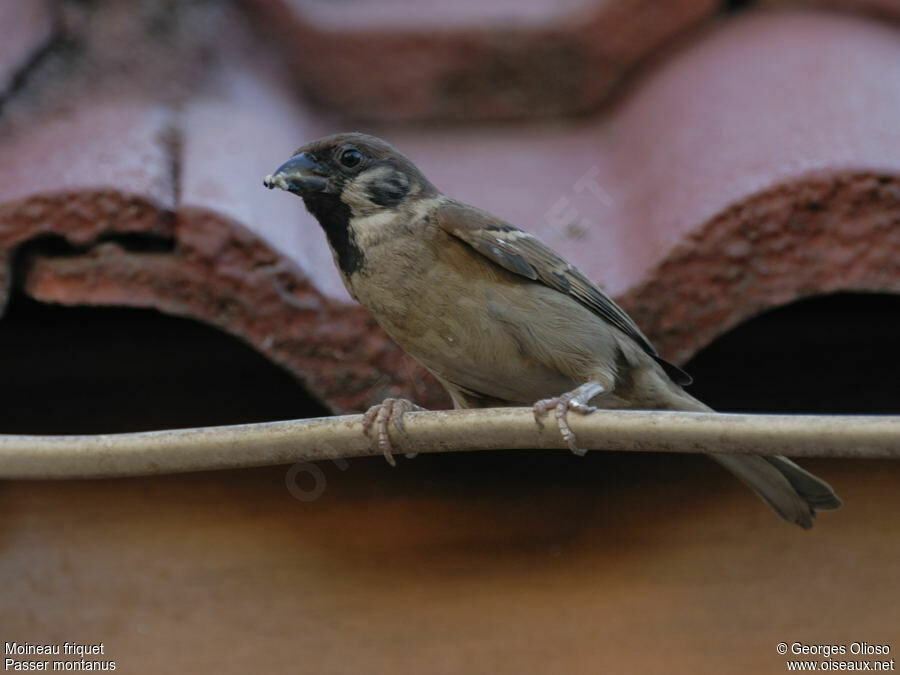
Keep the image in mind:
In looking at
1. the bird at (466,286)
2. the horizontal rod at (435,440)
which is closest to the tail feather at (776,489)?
the bird at (466,286)

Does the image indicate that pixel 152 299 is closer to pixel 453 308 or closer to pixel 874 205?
pixel 453 308

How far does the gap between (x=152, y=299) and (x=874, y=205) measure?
1.37 metres

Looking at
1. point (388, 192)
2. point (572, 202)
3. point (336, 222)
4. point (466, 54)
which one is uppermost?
point (466, 54)

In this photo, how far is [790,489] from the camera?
249 cm

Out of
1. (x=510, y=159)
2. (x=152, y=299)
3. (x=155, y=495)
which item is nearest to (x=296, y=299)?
(x=152, y=299)

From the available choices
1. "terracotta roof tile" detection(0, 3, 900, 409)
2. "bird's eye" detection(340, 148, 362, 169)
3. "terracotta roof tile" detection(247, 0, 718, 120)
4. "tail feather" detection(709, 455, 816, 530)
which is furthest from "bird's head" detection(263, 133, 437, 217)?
"tail feather" detection(709, 455, 816, 530)

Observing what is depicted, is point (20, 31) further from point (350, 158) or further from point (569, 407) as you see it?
point (569, 407)

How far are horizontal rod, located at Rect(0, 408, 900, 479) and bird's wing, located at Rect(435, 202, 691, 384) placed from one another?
0.74m

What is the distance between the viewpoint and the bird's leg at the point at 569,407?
2.04 metres

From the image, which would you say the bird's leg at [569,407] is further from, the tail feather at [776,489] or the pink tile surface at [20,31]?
the pink tile surface at [20,31]

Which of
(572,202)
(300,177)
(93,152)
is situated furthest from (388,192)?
(93,152)

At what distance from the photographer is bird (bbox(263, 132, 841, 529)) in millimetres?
2742

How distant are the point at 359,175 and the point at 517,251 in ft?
1.37

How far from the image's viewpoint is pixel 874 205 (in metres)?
2.32
